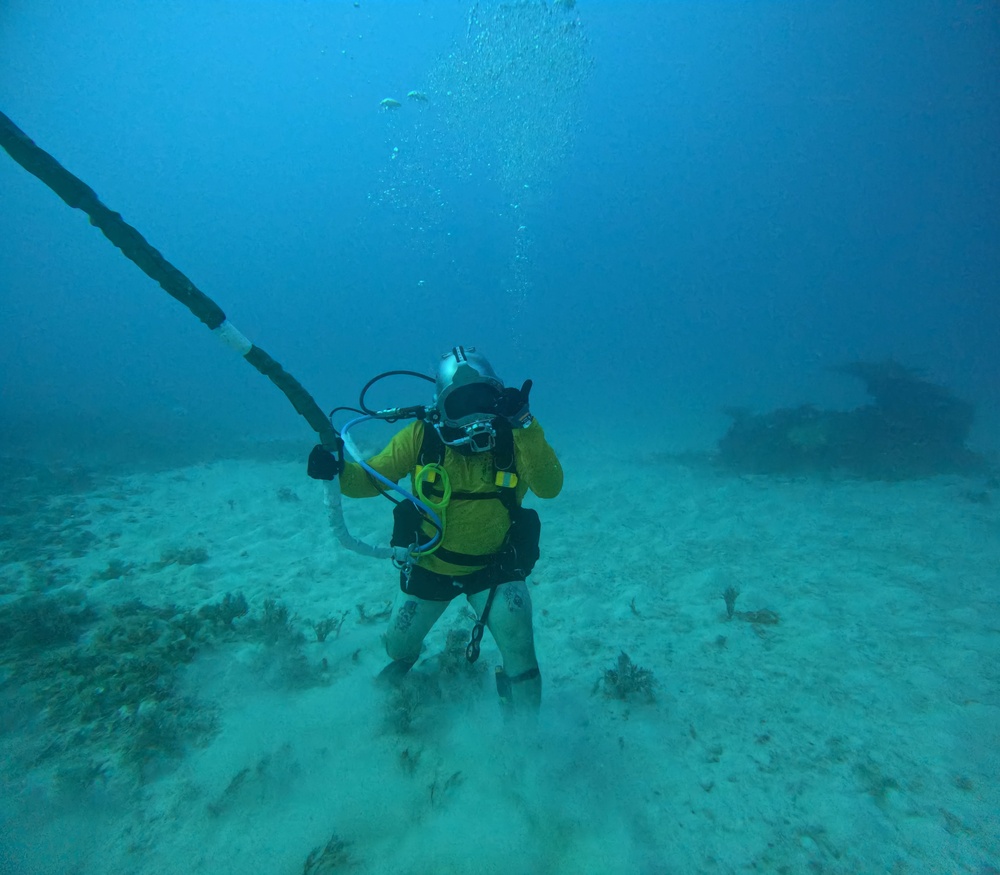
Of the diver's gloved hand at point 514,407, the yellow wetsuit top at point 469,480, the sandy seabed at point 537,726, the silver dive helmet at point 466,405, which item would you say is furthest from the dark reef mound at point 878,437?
the silver dive helmet at point 466,405

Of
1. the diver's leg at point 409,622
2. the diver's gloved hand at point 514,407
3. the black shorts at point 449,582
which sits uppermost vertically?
the diver's gloved hand at point 514,407

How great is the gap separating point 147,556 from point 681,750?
830cm

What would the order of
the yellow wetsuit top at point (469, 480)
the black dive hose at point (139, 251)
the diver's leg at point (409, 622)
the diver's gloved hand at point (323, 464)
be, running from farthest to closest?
the diver's leg at point (409, 622)
the yellow wetsuit top at point (469, 480)
the diver's gloved hand at point (323, 464)
the black dive hose at point (139, 251)

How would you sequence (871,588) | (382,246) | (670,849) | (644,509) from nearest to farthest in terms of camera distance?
1. (670,849)
2. (871,588)
3. (644,509)
4. (382,246)

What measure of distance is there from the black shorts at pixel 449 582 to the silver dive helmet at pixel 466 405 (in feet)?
3.70

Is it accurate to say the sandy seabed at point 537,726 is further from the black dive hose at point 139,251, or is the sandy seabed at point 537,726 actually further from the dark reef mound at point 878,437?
the dark reef mound at point 878,437

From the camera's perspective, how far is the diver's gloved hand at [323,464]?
325 cm

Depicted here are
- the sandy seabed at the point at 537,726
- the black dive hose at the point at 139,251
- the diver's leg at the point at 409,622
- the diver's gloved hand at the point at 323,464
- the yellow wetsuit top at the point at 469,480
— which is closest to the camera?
the black dive hose at the point at 139,251

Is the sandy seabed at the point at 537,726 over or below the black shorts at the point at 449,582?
below

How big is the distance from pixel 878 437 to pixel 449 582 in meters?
14.6

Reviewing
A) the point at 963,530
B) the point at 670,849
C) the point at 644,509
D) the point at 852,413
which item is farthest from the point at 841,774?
the point at 852,413

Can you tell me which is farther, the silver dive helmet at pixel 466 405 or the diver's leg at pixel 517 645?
the diver's leg at pixel 517 645

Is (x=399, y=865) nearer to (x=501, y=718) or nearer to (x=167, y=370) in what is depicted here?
(x=501, y=718)

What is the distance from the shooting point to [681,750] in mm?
3551
